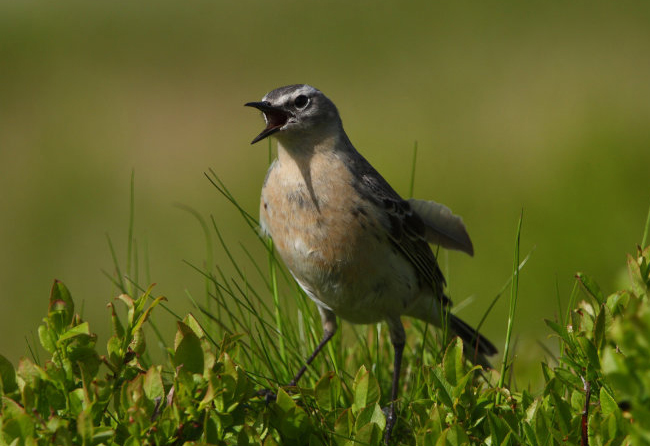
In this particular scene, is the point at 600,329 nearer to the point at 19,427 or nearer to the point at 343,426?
the point at 343,426

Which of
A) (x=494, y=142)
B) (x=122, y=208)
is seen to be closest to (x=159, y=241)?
(x=122, y=208)

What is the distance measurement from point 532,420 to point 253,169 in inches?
355

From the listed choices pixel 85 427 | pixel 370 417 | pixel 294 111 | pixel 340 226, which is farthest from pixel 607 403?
pixel 294 111

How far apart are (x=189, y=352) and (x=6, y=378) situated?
0.62m

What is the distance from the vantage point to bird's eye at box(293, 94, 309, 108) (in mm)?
4613

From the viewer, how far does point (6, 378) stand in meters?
2.66

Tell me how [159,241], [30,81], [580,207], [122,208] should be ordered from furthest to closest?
[30,81]
[122,208]
[159,241]
[580,207]

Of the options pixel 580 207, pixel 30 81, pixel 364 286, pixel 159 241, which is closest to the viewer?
pixel 364 286

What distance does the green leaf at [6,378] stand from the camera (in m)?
2.65

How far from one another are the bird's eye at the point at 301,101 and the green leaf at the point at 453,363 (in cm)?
217

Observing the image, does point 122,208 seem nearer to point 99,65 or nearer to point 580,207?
point 99,65

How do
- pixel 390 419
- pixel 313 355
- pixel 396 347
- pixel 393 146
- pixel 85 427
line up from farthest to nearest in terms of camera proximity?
pixel 393 146 → pixel 396 347 → pixel 313 355 → pixel 390 419 → pixel 85 427

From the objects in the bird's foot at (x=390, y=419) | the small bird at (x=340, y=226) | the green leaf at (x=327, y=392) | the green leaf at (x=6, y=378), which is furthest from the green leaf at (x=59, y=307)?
the small bird at (x=340, y=226)

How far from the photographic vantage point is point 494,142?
10.6 metres
